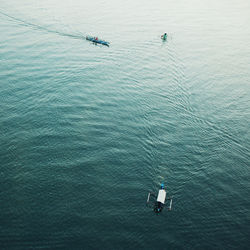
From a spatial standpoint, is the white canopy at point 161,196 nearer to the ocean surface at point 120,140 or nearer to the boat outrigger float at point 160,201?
the boat outrigger float at point 160,201

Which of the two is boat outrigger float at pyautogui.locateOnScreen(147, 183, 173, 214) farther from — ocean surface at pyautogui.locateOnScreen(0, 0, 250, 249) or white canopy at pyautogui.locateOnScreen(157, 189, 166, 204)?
ocean surface at pyautogui.locateOnScreen(0, 0, 250, 249)

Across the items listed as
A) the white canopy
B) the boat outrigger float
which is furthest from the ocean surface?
the white canopy

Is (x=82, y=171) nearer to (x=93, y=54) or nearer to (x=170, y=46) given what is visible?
(x=93, y=54)

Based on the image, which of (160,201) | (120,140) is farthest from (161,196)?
(120,140)

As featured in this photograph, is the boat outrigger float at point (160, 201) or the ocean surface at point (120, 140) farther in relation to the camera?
the boat outrigger float at point (160, 201)

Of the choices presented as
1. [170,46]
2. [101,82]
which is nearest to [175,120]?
[101,82]

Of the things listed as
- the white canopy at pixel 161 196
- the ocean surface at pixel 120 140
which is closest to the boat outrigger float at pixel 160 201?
the white canopy at pixel 161 196

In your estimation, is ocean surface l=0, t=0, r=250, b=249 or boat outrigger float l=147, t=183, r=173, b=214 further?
boat outrigger float l=147, t=183, r=173, b=214

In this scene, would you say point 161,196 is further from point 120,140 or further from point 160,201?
point 120,140
